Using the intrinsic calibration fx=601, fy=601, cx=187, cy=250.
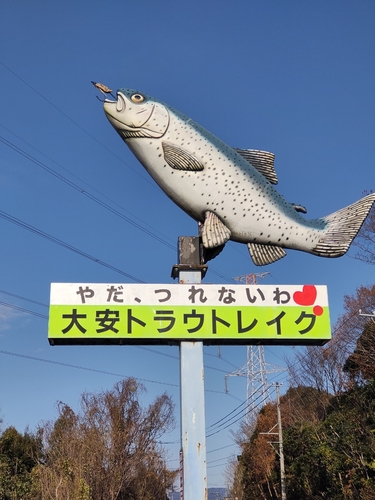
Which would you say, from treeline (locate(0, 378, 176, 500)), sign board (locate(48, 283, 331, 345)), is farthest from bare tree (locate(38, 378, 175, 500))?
sign board (locate(48, 283, 331, 345))

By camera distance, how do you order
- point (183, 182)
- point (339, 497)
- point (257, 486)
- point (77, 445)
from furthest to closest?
point (257, 486) < point (77, 445) < point (339, 497) < point (183, 182)

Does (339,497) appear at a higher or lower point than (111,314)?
lower

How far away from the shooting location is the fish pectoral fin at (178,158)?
7.70 meters

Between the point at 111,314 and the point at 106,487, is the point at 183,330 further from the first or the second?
the point at 106,487

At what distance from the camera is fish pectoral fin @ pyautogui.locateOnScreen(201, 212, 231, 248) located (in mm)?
7801

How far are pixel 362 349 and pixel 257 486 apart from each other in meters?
15.3

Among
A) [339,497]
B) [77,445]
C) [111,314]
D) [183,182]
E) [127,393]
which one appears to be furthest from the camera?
[127,393]

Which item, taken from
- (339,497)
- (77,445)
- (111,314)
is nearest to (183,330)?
(111,314)

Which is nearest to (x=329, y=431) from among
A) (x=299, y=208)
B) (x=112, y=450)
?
(x=112, y=450)

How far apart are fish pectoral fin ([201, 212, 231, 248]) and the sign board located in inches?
23.9

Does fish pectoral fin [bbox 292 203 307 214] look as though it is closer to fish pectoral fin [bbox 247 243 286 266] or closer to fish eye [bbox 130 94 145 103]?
fish pectoral fin [bbox 247 243 286 266]

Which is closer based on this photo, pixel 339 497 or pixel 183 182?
pixel 183 182

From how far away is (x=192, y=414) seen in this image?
6988mm

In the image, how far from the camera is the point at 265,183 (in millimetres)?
8172
